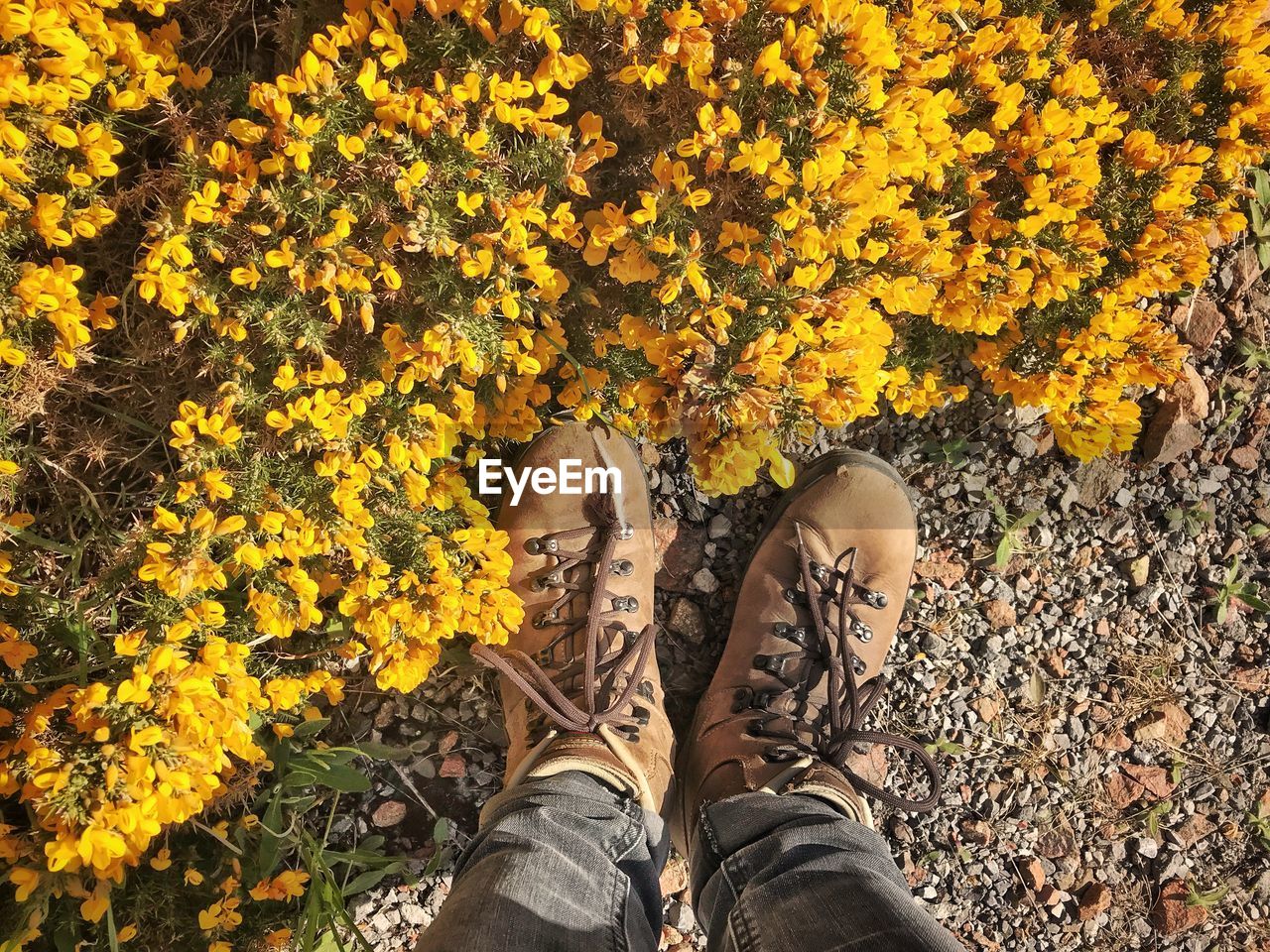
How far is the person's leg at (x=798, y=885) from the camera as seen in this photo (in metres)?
2.09

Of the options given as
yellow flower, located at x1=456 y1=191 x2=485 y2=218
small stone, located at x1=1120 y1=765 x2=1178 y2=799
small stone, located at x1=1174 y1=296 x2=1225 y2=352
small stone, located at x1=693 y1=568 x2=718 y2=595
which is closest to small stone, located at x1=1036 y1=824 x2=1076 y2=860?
small stone, located at x1=1120 y1=765 x2=1178 y2=799

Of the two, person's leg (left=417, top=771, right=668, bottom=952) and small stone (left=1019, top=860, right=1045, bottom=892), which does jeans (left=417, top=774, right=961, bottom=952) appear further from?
small stone (left=1019, top=860, right=1045, bottom=892)

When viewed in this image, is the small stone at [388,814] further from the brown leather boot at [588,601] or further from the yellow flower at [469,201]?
the yellow flower at [469,201]

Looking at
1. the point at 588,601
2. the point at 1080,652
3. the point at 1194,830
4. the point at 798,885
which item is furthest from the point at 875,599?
the point at 1194,830

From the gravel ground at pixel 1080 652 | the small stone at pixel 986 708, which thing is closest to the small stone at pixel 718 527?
the gravel ground at pixel 1080 652

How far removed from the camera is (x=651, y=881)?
8.50 feet

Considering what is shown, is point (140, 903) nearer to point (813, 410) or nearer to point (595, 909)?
point (595, 909)

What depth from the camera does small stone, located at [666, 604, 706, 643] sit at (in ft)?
11.4

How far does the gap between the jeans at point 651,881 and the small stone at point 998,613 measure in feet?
3.74

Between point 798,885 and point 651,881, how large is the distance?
48 cm

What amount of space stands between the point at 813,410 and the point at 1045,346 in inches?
39.2

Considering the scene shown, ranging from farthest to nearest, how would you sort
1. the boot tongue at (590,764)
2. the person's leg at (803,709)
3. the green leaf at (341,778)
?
1. the green leaf at (341,778)
2. the boot tongue at (590,764)
3. the person's leg at (803,709)

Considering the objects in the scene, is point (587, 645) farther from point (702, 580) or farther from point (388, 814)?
point (388, 814)

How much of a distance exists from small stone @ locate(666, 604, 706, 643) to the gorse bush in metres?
0.89
